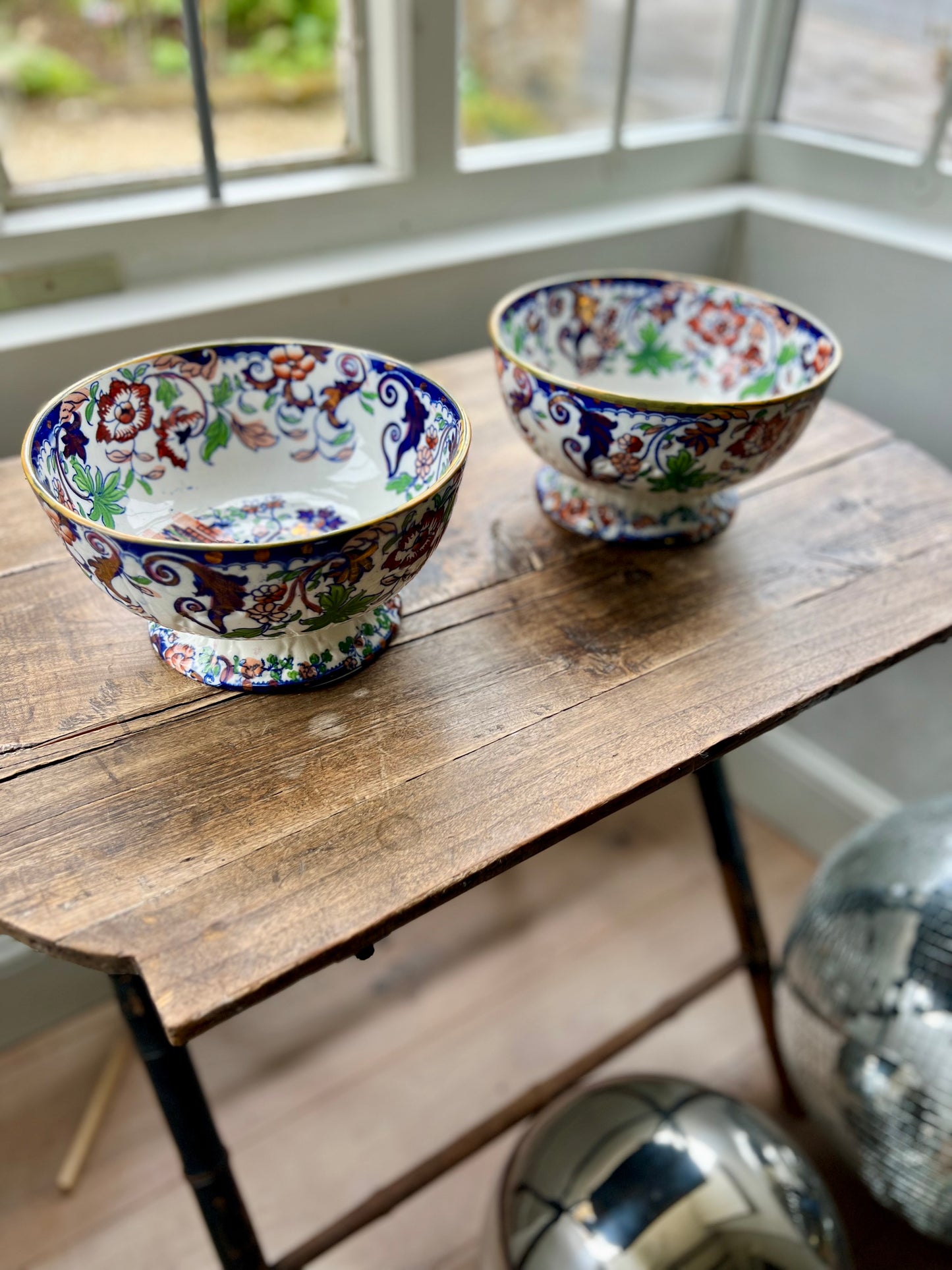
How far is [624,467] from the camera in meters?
0.59

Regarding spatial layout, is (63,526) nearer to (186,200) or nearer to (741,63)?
(186,200)

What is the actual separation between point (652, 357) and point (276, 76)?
928mm

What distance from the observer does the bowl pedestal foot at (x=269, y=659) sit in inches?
20.8

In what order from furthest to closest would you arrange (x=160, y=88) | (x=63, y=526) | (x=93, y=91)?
(x=93, y=91)
(x=160, y=88)
(x=63, y=526)

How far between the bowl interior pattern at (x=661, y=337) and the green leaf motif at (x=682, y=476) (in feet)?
0.49

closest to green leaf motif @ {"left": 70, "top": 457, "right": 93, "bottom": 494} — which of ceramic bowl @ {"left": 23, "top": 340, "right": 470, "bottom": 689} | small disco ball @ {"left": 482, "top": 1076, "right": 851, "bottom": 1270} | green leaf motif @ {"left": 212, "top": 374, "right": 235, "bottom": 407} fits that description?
ceramic bowl @ {"left": 23, "top": 340, "right": 470, "bottom": 689}

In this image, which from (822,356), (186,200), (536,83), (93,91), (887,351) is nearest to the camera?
(822,356)

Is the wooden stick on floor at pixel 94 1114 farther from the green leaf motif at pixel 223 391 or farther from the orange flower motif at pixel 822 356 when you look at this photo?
the orange flower motif at pixel 822 356

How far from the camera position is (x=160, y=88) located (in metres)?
1.23

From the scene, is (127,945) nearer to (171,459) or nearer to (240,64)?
Answer: (171,459)

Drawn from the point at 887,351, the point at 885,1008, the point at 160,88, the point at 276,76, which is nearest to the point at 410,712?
the point at 885,1008

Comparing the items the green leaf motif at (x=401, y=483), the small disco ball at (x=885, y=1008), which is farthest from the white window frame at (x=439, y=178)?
the small disco ball at (x=885, y=1008)

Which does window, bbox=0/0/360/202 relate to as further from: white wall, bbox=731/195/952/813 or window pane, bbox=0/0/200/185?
white wall, bbox=731/195/952/813

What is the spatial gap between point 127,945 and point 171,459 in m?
0.32
